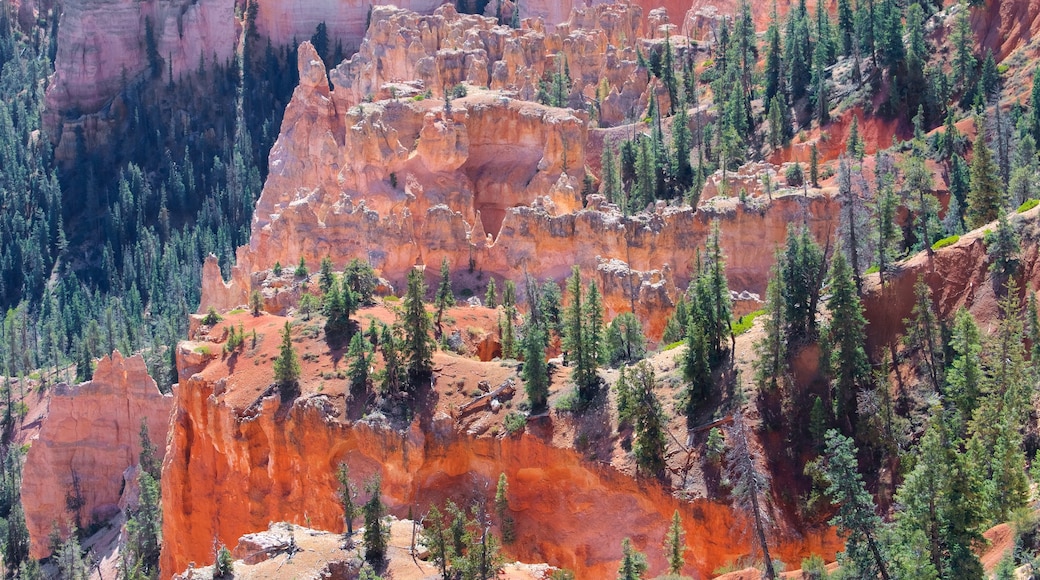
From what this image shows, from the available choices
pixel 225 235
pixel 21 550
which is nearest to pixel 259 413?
pixel 21 550

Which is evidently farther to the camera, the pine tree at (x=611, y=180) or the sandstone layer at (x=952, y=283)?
the pine tree at (x=611, y=180)

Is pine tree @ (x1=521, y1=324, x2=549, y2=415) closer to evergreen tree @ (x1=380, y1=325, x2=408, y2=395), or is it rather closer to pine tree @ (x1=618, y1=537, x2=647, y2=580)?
evergreen tree @ (x1=380, y1=325, x2=408, y2=395)

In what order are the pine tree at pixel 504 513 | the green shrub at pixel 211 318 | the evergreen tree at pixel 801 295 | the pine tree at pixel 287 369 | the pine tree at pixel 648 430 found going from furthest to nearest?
the green shrub at pixel 211 318 → the pine tree at pixel 287 369 → the pine tree at pixel 504 513 → the evergreen tree at pixel 801 295 → the pine tree at pixel 648 430

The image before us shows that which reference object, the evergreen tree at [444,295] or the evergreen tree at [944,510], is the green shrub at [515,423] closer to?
the evergreen tree at [444,295]

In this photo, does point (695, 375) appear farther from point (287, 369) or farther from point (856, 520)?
point (287, 369)

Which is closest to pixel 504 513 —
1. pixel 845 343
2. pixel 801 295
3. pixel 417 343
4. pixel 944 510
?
pixel 417 343

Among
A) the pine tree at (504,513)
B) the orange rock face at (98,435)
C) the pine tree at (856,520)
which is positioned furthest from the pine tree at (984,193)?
the orange rock face at (98,435)
